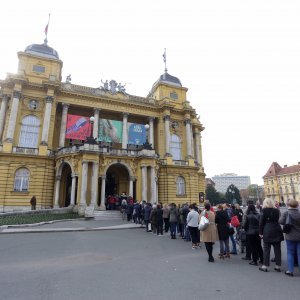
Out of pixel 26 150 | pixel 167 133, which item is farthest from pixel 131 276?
pixel 167 133

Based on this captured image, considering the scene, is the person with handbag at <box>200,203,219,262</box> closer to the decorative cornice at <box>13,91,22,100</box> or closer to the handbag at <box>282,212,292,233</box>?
the handbag at <box>282,212,292,233</box>

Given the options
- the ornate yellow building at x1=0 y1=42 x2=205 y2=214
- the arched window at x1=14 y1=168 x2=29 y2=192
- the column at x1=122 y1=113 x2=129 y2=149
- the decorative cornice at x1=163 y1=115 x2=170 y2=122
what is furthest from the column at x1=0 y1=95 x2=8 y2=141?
the decorative cornice at x1=163 y1=115 x2=170 y2=122

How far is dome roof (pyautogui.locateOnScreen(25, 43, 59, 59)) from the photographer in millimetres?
33750

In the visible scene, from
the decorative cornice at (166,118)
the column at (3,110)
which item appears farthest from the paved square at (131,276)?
the decorative cornice at (166,118)

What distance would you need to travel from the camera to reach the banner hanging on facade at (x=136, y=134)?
34625mm

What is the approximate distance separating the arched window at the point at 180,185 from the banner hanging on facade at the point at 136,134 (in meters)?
7.74

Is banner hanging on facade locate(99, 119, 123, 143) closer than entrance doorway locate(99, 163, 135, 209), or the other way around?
entrance doorway locate(99, 163, 135, 209)

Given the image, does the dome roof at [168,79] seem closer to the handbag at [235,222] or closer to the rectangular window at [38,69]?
the rectangular window at [38,69]

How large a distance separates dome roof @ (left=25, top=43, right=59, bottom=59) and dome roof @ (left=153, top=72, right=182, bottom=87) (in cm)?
1657

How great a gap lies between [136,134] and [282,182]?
292 ft

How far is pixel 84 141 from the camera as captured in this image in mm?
32781

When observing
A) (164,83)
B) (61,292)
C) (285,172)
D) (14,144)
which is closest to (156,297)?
(61,292)

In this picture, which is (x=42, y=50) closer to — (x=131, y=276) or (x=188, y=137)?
(x=188, y=137)

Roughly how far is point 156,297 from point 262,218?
3951mm
